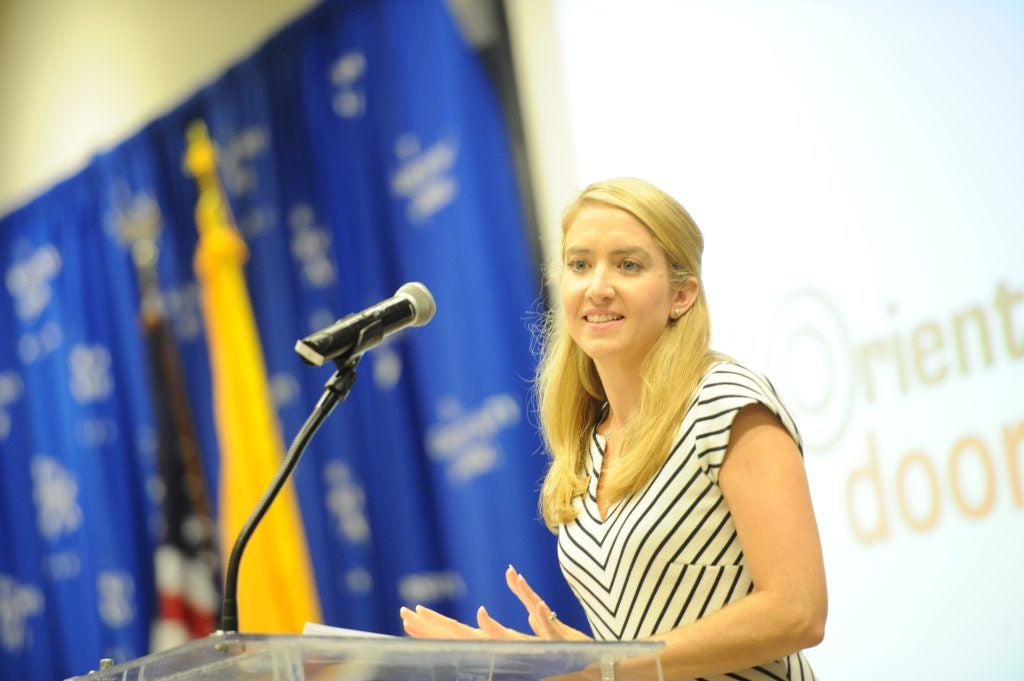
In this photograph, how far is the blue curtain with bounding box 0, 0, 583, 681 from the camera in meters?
4.23

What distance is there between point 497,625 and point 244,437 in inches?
140

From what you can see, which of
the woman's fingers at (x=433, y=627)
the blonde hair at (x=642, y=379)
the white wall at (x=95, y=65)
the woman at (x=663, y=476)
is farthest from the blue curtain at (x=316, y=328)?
the woman's fingers at (x=433, y=627)

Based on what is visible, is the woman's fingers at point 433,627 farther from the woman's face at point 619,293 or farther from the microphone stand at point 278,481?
the woman's face at point 619,293

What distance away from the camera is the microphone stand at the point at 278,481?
158cm

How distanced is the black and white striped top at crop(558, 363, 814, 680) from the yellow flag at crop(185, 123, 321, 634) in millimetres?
3364

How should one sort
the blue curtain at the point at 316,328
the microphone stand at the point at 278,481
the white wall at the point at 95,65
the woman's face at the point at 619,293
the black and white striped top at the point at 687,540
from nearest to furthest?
1. the microphone stand at the point at 278,481
2. the black and white striped top at the point at 687,540
3. the woman's face at the point at 619,293
4. the blue curtain at the point at 316,328
5. the white wall at the point at 95,65

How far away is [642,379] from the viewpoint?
1.91 meters

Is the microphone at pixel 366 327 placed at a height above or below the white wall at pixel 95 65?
below

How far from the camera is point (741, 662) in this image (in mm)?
1601

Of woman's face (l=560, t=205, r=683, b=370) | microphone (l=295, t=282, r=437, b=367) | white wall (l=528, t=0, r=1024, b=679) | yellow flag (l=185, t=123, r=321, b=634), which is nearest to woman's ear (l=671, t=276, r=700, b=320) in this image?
woman's face (l=560, t=205, r=683, b=370)

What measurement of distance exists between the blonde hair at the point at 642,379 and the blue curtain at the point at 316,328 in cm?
115

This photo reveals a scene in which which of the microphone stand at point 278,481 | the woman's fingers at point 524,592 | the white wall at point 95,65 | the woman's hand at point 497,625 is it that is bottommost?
the woman's hand at point 497,625

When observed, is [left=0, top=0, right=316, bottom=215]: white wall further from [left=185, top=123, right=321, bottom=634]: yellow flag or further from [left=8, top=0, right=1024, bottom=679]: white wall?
[left=8, top=0, right=1024, bottom=679]: white wall

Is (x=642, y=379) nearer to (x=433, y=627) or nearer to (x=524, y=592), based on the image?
(x=524, y=592)
